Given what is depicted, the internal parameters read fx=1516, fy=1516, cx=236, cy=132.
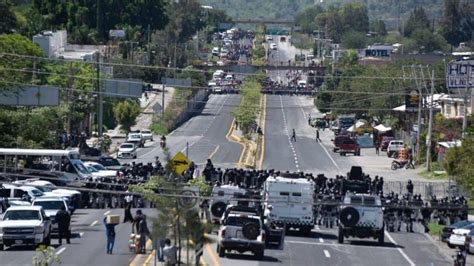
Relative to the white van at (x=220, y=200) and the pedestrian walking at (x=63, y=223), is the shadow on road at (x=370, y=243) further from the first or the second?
A: the pedestrian walking at (x=63, y=223)

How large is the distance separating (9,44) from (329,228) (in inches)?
1802

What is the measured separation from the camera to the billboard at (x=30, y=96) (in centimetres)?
8250

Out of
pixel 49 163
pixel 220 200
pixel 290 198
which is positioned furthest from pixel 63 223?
pixel 49 163

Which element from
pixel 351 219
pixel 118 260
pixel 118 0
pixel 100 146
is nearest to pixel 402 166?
pixel 100 146

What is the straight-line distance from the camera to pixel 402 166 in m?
94.1

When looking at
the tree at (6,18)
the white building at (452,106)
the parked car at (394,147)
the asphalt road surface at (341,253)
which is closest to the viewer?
the asphalt road surface at (341,253)

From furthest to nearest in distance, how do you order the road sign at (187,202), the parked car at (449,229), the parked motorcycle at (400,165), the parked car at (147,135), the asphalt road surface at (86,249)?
the parked car at (147,135)
the parked motorcycle at (400,165)
the parked car at (449,229)
the asphalt road surface at (86,249)
the road sign at (187,202)

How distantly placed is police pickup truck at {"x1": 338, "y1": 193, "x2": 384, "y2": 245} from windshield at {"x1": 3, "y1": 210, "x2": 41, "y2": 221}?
10937 millimetres

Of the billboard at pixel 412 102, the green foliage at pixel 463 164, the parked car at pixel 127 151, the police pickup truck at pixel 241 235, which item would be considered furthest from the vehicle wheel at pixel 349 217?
the billboard at pixel 412 102

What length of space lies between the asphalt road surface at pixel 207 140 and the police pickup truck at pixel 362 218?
79.0ft

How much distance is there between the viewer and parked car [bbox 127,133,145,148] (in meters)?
105

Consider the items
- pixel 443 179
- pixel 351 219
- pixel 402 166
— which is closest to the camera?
pixel 351 219

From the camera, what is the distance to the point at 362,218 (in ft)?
171

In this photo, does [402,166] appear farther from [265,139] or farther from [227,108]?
[227,108]
